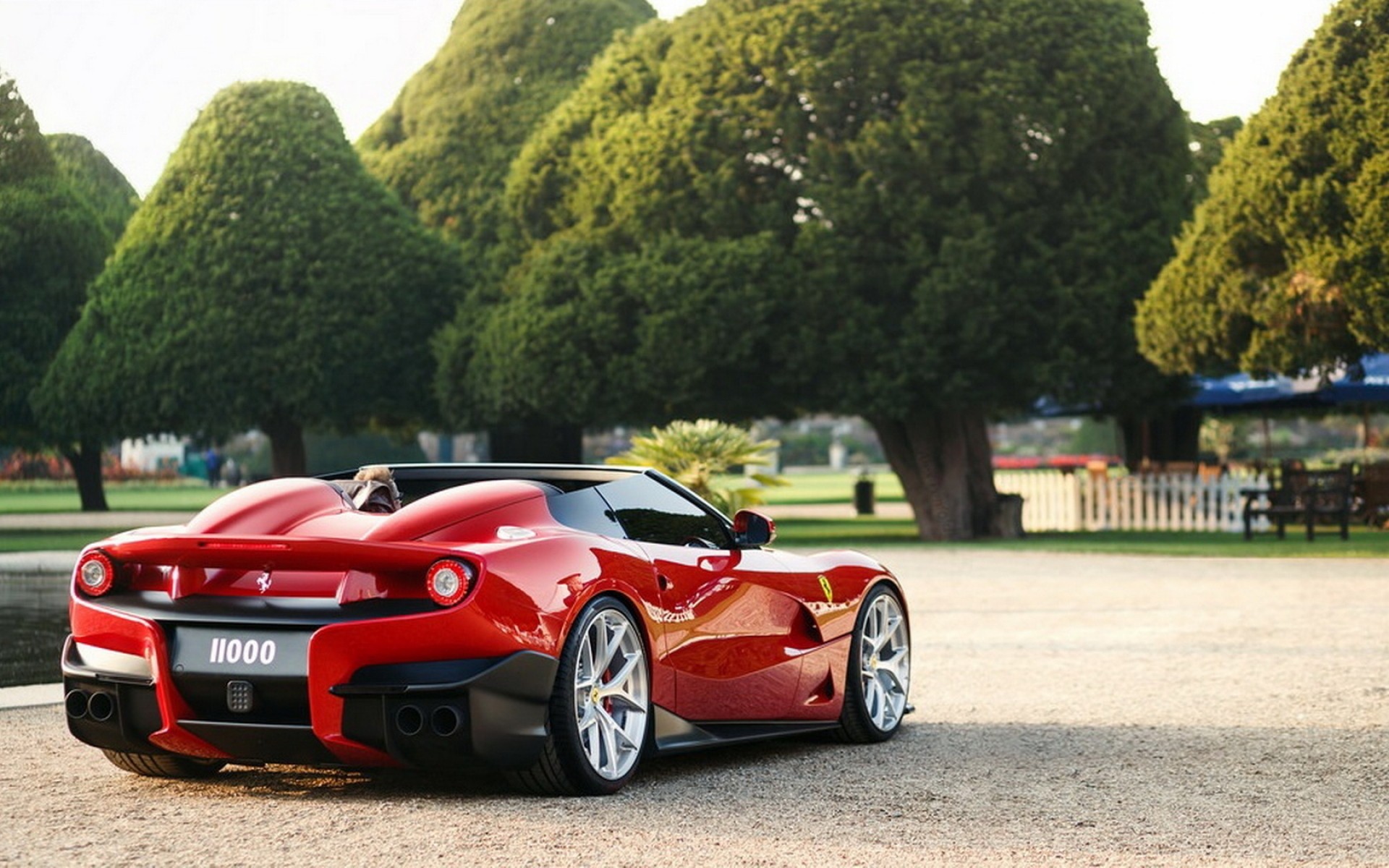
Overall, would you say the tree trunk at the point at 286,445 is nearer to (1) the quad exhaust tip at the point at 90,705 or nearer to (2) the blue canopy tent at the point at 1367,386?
(2) the blue canopy tent at the point at 1367,386

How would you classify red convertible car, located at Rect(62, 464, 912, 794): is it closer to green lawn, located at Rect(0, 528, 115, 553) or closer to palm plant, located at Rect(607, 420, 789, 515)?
palm plant, located at Rect(607, 420, 789, 515)

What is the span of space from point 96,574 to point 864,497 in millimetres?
40840

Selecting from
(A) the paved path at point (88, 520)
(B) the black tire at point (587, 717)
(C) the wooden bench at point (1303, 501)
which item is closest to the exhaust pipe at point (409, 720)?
(B) the black tire at point (587, 717)

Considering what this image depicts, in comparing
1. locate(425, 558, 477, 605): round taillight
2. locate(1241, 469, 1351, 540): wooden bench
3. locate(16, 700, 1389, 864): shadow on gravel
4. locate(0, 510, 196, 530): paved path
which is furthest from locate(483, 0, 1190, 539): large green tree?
locate(425, 558, 477, 605): round taillight

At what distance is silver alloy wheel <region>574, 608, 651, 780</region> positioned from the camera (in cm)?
725

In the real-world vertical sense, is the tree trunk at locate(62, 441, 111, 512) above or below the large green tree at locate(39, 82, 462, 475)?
below

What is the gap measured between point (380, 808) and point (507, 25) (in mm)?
43946

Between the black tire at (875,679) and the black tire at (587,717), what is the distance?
1712mm

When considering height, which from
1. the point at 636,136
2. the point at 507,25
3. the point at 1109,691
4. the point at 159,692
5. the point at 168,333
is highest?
the point at 507,25

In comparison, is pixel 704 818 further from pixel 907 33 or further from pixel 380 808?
pixel 907 33

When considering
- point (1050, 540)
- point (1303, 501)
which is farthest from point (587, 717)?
point (1050, 540)

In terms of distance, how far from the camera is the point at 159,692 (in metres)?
7.02

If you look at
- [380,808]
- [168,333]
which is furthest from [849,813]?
[168,333]

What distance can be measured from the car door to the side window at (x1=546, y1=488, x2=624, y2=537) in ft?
0.24
